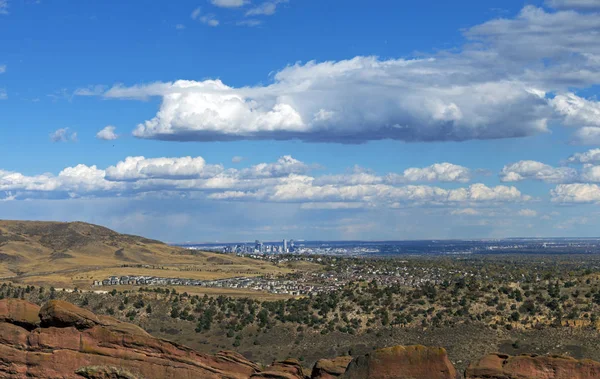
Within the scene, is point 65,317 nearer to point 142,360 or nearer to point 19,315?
point 19,315

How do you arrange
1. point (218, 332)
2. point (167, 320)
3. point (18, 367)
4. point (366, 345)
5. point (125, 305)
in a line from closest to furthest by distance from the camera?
1. point (18, 367)
2. point (366, 345)
3. point (218, 332)
4. point (167, 320)
5. point (125, 305)

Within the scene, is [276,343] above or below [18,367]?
below

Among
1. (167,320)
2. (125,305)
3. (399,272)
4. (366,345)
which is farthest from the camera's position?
(399,272)

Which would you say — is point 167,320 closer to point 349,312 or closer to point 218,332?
point 218,332

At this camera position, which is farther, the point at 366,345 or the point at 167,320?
the point at 167,320

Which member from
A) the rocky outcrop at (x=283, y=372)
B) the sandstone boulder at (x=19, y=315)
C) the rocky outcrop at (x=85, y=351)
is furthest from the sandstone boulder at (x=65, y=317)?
the rocky outcrop at (x=283, y=372)

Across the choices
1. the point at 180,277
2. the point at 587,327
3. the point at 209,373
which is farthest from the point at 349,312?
the point at 180,277

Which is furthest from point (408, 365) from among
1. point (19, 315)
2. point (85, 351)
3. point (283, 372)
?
point (19, 315)
